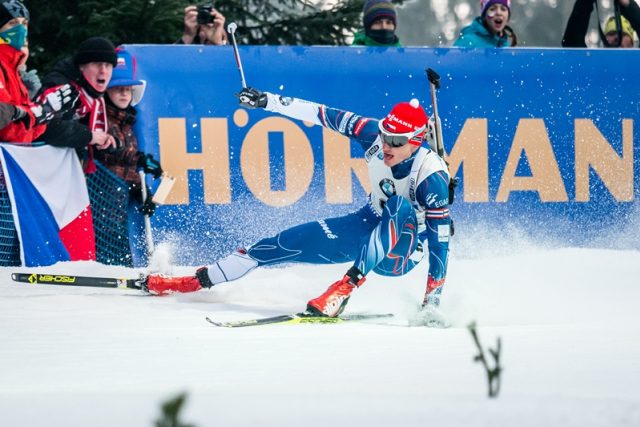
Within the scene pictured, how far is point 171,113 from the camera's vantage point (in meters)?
8.08

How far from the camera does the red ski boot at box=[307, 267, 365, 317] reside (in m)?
6.20

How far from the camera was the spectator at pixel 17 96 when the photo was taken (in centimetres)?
720

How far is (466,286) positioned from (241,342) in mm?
2915

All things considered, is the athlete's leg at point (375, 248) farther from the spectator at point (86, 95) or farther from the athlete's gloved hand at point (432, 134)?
the spectator at point (86, 95)

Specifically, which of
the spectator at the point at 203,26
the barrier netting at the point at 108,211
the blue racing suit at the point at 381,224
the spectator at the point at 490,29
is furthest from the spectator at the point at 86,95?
the spectator at the point at 490,29

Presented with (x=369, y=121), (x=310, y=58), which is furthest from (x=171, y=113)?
(x=369, y=121)

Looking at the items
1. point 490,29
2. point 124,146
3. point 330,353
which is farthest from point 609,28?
point 330,353

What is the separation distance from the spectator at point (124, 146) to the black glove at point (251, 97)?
128cm

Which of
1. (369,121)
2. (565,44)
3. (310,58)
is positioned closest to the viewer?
(369,121)

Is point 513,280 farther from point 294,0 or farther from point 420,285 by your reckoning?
point 294,0

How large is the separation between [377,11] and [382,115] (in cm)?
77

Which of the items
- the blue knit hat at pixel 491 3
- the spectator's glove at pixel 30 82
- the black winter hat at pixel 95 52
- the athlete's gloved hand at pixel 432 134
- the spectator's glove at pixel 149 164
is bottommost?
the spectator's glove at pixel 149 164

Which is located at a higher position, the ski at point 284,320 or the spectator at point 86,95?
the spectator at point 86,95

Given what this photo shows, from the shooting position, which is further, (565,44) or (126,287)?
(565,44)
